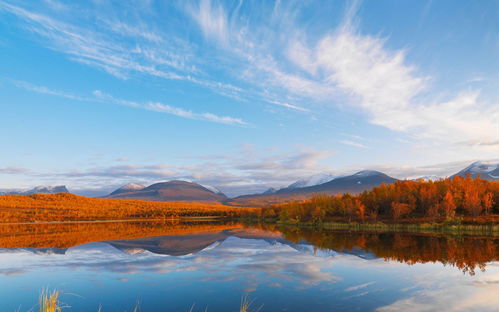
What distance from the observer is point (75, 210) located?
155250 mm

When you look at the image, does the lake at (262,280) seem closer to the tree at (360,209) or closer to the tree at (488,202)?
the tree at (488,202)

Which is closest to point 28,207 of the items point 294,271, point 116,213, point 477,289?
point 116,213

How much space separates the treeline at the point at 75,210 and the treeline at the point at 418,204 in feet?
225

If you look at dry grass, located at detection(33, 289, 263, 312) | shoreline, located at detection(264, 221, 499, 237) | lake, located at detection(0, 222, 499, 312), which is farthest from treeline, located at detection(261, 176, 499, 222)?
dry grass, located at detection(33, 289, 263, 312)

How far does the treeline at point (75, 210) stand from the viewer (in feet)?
435

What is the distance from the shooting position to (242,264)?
2772 cm

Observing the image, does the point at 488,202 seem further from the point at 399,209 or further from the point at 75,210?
the point at 75,210

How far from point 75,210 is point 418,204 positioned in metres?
142

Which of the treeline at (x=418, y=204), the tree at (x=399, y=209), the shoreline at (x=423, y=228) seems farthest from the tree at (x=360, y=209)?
the tree at (x=399, y=209)

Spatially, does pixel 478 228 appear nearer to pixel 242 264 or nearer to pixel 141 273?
pixel 242 264

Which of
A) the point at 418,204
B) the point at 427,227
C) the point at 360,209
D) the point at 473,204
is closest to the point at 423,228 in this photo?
the point at 427,227

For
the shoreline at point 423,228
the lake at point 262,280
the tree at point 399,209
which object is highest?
the tree at point 399,209

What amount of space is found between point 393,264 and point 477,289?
8.08 meters

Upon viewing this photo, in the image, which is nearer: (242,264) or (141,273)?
(141,273)
